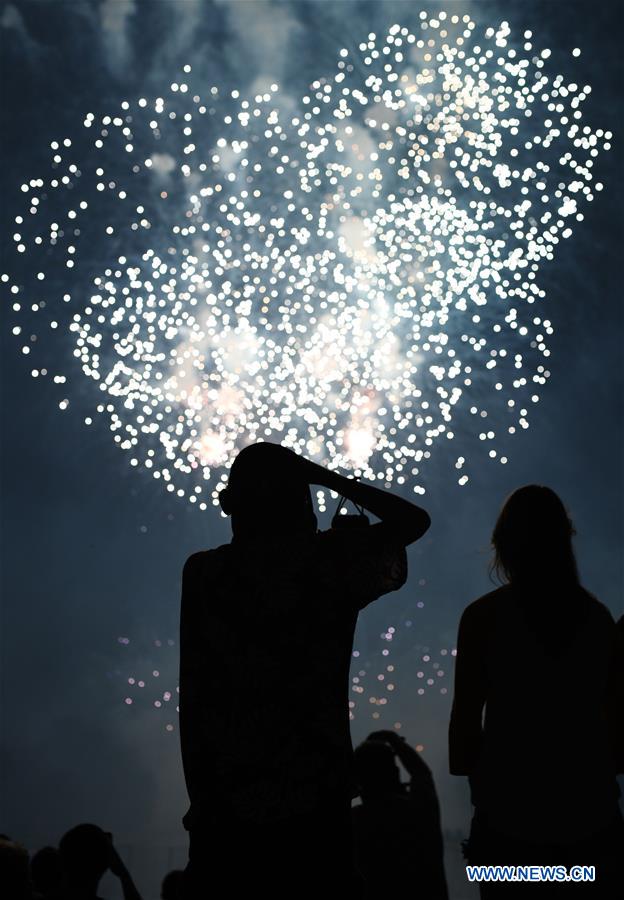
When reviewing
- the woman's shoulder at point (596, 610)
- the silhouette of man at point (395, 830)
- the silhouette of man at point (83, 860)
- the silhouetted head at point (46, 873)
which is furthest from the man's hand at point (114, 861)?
the woman's shoulder at point (596, 610)

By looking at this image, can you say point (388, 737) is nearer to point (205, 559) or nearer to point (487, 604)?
point (487, 604)

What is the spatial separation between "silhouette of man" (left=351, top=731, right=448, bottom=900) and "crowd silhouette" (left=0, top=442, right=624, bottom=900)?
2339 millimetres

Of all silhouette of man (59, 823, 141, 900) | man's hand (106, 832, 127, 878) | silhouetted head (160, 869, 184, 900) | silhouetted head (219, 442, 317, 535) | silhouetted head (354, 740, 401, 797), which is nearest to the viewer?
silhouetted head (219, 442, 317, 535)

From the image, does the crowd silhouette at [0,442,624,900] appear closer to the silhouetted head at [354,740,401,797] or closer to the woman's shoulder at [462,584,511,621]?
the woman's shoulder at [462,584,511,621]

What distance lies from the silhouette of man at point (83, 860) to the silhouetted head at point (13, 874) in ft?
4.12

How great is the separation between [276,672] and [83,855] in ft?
14.0

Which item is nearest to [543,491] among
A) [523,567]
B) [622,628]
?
[523,567]

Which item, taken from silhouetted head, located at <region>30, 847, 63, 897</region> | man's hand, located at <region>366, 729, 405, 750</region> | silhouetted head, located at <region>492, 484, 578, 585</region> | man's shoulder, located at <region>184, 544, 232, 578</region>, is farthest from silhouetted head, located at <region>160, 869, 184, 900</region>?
man's shoulder, located at <region>184, 544, 232, 578</region>

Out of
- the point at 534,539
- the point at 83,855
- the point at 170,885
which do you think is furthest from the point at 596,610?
the point at 170,885

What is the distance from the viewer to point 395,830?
557 centimetres

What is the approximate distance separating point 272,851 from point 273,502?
3.67 ft

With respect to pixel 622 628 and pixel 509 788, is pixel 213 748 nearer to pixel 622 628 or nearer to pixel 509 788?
pixel 509 788

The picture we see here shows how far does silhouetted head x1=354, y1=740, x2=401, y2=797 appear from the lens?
565 centimetres

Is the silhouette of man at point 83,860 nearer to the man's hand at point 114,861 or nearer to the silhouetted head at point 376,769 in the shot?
the man's hand at point 114,861
